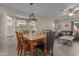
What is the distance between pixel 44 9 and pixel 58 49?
2.58 ft

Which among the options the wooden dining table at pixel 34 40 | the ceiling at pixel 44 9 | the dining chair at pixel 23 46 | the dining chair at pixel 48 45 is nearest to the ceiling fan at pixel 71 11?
the ceiling at pixel 44 9

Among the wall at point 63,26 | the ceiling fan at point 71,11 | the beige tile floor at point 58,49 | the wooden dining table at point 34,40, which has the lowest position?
the beige tile floor at point 58,49

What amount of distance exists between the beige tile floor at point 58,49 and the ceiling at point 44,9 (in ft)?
1.55

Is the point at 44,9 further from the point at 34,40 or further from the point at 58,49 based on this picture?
the point at 58,49

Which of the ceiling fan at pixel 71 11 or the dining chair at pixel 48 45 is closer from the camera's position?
the ceiling fan at pixel 71 11

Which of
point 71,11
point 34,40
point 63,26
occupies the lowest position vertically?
point 34,40

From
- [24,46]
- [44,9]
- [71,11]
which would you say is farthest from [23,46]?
[71,11]

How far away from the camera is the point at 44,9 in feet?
6.33

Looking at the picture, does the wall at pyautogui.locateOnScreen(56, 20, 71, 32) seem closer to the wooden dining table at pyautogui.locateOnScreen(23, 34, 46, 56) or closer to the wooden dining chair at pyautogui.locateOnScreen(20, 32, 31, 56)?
the wooden dining table at pyautogui.locateOnScreen(23, 34, 46, 56)

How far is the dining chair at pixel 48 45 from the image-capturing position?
200cm

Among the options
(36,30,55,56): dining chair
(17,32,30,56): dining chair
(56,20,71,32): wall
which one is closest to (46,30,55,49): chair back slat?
(36,30,55,56): dining chair

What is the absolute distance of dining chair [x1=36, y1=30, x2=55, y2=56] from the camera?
6.57ft

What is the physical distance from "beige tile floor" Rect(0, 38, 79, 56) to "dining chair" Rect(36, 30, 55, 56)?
0.08 meters

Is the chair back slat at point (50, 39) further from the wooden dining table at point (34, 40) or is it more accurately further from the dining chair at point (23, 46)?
the dining chair at point (23, 46)
